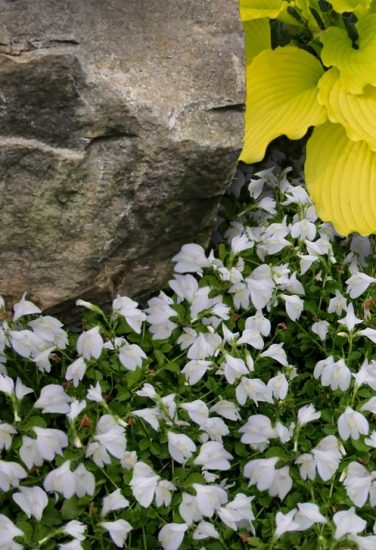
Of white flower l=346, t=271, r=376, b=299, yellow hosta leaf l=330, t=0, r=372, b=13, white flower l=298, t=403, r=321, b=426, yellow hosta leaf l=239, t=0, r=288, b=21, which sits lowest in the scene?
white flower l=298, t=403, r=321, b=426

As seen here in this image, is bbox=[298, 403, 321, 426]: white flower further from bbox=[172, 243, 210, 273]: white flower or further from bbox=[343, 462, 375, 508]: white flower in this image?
bbox=[172, 243, 210, 273]: white flower

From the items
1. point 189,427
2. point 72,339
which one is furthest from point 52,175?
point 189,427

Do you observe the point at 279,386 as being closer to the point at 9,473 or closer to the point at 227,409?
the point at 227,409

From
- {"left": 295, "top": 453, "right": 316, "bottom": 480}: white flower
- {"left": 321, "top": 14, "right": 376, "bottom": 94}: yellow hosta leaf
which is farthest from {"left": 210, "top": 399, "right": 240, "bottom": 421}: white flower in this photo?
{"left": 321, "top": 14, "right": 376, "bottom": 94}: yellow hosta leaf

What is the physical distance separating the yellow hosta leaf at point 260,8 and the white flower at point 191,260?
103 centimetres

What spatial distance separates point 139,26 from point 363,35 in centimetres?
108

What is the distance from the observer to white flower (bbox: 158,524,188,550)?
2.06 meters

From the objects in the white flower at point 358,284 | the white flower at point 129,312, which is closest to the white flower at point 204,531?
the white flower at point 129,312

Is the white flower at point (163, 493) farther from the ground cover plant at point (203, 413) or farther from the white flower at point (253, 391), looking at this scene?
the white flower at point (253, 391)

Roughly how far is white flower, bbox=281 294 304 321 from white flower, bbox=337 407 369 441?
0.41 m

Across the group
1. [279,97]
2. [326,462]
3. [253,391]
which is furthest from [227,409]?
[279,97]

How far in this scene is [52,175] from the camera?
244 centimetres

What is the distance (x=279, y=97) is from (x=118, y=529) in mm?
1864

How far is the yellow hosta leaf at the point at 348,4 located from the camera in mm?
3127
